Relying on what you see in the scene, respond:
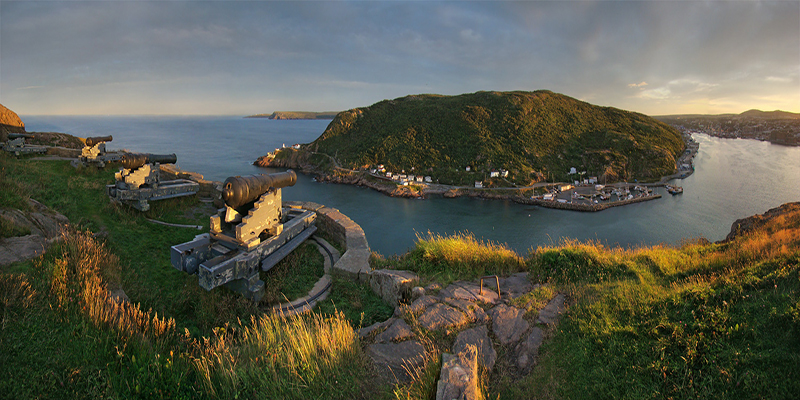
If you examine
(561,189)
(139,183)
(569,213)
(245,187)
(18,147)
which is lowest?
(569,213)

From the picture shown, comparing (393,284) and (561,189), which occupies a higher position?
(393,284)

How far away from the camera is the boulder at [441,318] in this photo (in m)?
3.55

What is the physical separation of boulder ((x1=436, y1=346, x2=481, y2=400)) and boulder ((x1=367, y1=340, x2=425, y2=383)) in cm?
38

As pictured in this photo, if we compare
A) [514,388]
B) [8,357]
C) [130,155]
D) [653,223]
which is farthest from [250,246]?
[653,223]

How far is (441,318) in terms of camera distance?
145 inches

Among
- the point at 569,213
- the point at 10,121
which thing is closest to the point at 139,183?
the point at 10,121

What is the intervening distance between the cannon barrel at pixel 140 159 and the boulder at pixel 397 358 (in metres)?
8.51

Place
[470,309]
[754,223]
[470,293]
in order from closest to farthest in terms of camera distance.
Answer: [470,309] < [470,293] < [754,223]

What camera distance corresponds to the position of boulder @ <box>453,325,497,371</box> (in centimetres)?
299

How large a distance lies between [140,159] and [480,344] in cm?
971

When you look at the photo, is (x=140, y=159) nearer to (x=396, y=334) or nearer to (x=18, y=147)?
(x=396, y=334)

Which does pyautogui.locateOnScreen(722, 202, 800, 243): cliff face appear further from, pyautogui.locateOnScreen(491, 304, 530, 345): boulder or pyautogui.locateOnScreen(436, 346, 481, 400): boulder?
pyautogui.locateOnScreen(436, 346, 481, 400): boulder

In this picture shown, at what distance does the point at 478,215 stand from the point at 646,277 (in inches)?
1509

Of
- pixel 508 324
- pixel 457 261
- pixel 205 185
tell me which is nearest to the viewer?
pixel 508 324
